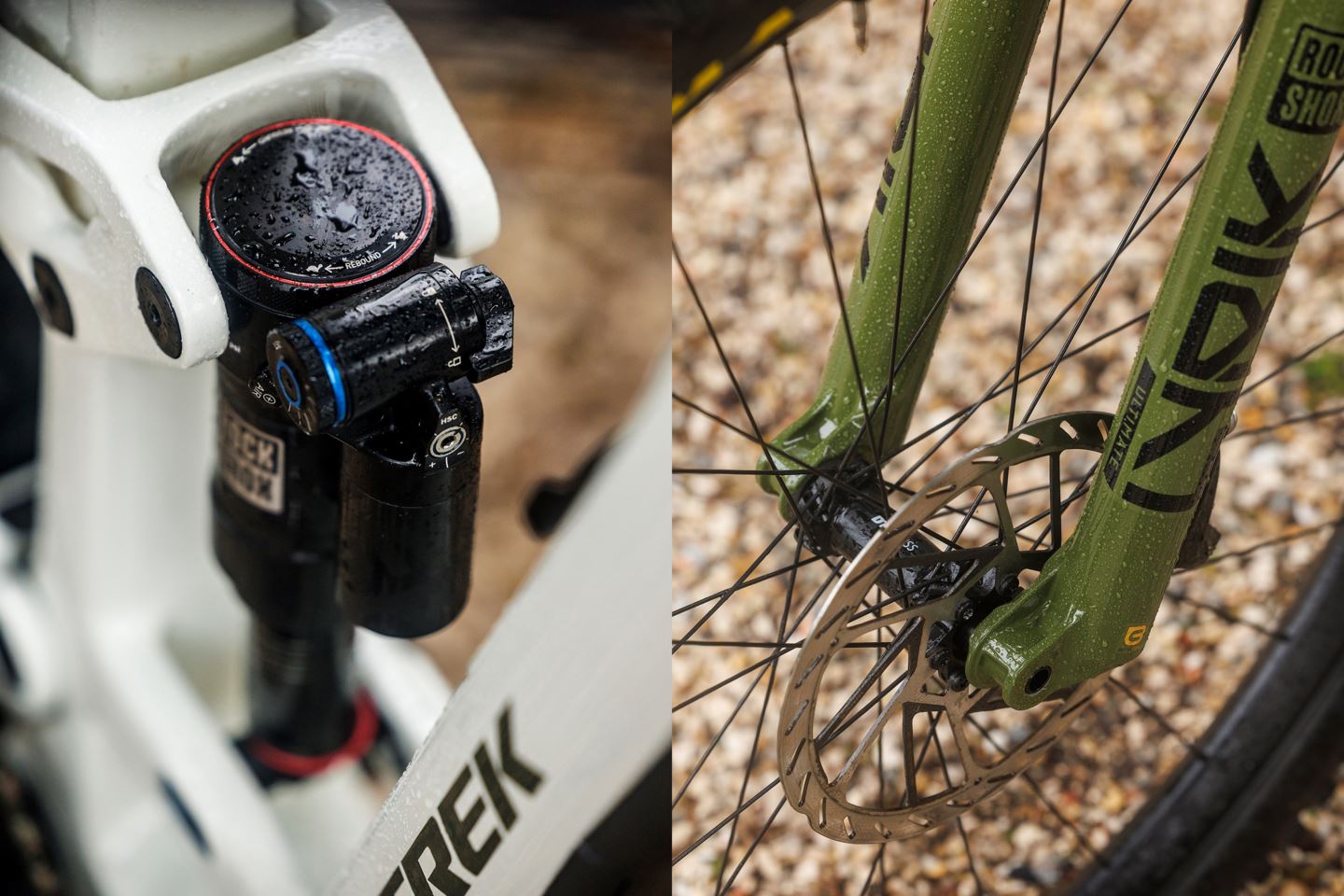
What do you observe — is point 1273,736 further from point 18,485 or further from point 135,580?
point 18,485

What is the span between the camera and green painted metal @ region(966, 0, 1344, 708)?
A: 0.55 metres

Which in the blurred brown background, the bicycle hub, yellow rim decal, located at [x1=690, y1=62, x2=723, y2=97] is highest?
yellow rim decal, located at [x1=690, y1=62, x2=723, y2=97]

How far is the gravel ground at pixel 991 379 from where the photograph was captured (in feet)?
3.67

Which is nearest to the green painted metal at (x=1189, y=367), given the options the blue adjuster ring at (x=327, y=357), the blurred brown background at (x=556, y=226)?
the blue adjuster ring at (x=327, y=357)

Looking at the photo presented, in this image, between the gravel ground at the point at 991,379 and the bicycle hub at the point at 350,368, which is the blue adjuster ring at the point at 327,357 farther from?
the gravel ground at the point at 991,379

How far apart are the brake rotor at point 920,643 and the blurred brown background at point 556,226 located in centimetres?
70

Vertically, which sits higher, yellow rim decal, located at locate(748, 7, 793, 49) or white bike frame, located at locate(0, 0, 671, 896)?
yellow rim decal, located at locate(748, 7, 793, 49)

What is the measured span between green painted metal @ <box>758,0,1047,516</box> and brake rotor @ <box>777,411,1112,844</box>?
74 mm

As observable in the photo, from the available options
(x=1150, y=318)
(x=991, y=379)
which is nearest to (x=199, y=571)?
(x=1150, y=318)

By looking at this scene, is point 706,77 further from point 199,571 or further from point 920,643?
point 199,571

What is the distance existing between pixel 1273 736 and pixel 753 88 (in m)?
0.99

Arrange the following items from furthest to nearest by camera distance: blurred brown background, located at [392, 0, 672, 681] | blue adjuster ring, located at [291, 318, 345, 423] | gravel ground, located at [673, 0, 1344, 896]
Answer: blurred brown background, located at [392, 0, 672, 681] → gravel ground, located at [673, 0, 1344, 896] → blue adjuster ring, located at [291, 318, 345, 423]

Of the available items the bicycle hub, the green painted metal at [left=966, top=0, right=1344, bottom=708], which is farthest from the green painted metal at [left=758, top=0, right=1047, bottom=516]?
the bicycle hub

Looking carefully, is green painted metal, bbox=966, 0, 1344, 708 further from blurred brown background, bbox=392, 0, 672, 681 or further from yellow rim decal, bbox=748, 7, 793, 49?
blurred brown background, bbox=392, 0, 672, 681
